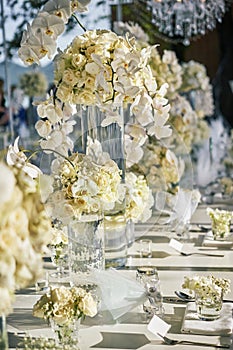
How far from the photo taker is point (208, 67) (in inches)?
239

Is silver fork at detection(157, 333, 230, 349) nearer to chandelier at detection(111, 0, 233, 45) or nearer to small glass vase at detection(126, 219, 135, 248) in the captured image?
small glass vase at detection(126, 219, 135, 248)

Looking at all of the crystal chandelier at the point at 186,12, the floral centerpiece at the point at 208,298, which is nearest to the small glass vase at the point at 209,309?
the floral centerpiece at the point at 208,298

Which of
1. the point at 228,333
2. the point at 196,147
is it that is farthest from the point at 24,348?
the point at 196,147

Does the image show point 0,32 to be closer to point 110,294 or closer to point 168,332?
point 110,294

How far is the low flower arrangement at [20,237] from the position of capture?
3.35ft

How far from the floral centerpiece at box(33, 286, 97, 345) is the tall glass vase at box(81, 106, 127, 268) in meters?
0.67

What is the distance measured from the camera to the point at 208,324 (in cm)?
171

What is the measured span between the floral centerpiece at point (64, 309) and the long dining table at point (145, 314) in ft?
0.30

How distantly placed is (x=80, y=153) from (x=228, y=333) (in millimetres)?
691

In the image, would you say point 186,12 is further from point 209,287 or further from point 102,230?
point 209,287

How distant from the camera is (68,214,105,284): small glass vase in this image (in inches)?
77.3

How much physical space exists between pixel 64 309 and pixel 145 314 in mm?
362

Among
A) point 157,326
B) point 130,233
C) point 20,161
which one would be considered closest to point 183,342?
point 157,326

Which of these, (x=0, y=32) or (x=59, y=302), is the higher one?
(x=0, y=32)
